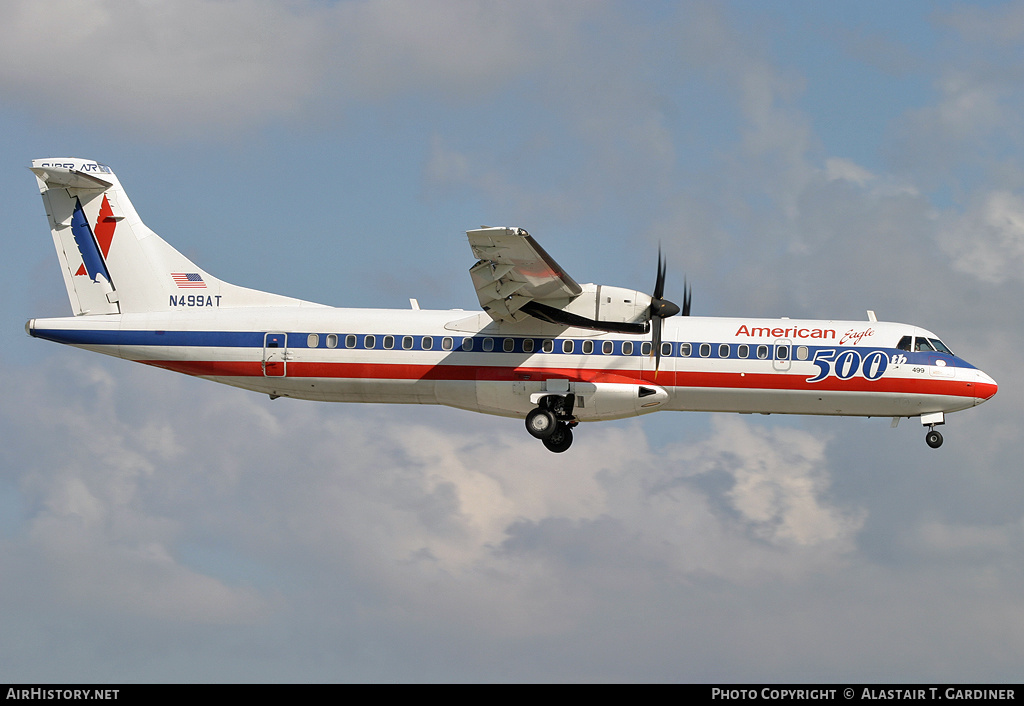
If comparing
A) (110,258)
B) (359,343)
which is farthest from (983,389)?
(110,258)

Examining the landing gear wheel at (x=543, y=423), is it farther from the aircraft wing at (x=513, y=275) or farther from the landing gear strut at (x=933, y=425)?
the landing gear strut at (x=933, y=425)

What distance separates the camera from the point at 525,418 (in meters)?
28.9

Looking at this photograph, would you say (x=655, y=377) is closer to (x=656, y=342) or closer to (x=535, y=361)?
(x=656, y=342)

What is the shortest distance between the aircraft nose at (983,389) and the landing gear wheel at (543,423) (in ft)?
34.5

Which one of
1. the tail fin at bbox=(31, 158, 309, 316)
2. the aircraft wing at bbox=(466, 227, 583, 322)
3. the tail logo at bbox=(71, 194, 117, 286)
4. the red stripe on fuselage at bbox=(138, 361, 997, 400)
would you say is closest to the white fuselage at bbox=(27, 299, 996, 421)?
the red stripe on fuselage at bbox=(138, 361, 997, 400)

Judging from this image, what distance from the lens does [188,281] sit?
30.1 metres

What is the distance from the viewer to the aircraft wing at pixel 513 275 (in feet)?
82.5

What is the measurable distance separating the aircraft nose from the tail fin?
17235 mm

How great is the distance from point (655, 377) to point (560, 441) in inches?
125

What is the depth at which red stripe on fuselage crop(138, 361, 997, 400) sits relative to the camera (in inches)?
1101

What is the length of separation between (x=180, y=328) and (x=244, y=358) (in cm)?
186
